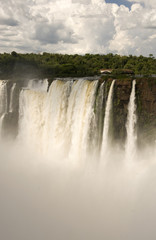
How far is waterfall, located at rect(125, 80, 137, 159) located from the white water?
1.67 feet

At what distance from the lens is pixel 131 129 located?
545 inches

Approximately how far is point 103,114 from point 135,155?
10.9 feet

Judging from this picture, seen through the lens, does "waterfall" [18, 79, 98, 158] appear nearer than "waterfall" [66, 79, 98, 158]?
No

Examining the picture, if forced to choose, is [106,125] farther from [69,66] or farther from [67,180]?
[69,66]

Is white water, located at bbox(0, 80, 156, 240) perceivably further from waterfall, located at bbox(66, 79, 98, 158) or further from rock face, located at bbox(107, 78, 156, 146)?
rock face, located at bbox(107, 78, 156, 146)

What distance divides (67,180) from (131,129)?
519cm

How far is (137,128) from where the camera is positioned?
13.9 meters

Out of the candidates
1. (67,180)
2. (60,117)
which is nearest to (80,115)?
(60,117)

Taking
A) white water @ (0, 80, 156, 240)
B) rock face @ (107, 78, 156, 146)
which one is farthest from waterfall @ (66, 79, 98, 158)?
rock face @ (107, 78, 156, 146)

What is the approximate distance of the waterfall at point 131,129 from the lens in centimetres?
1376

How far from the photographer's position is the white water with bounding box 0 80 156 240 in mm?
10547

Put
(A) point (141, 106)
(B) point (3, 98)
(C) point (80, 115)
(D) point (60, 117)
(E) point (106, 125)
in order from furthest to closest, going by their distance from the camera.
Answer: (B) point (3, 98)
(D) point (60, 117)
(C) point (80, 115)
(E) point (106, 125)
(A) point (141, 106)

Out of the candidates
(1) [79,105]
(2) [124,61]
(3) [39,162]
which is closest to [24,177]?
(3) [39,162]

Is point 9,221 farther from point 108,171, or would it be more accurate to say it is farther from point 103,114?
point 103,114
